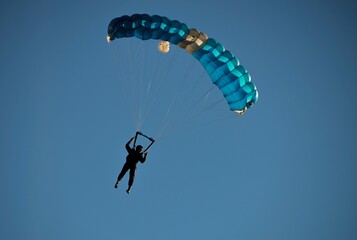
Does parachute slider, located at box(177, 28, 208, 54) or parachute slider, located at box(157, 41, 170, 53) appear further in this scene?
parachute slider, located at box(157, 41, 170, 53)

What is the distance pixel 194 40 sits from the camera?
1686 cm

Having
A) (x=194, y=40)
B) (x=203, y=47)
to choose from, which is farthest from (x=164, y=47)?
(x=203, y=47)

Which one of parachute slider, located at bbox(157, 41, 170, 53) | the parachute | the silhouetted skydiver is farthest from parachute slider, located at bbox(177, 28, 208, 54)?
the silhouetted skydiver

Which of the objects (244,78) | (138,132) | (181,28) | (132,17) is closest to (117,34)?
(132,17)

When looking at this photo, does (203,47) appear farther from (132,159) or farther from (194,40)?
(132,159)

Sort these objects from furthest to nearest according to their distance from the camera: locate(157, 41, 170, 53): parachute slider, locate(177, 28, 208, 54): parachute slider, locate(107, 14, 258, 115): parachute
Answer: locate(157, 41, 170, 53): parachute slider
locate(177, 28, 208, 54): parachute slider
locate(107, 14, 258, 115): parachute

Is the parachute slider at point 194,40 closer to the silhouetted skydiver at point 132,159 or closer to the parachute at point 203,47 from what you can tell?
the parachute at point 203,47

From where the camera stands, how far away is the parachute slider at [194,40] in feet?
55.1

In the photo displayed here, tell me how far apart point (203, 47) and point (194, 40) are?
0.39 metres

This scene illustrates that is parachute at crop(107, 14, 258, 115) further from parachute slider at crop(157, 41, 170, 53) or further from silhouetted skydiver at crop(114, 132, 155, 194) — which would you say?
silhouetted skydiver at crop(114, 132, 155, 194)

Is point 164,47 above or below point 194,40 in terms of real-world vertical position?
below

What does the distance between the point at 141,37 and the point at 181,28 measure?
4.34ft

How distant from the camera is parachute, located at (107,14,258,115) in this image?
53.9 ft

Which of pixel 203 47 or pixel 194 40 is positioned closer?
pixel 194 40
